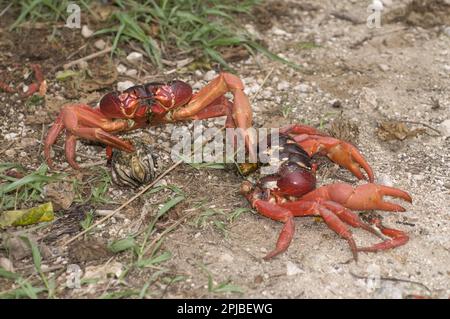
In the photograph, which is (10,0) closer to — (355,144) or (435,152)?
(355,144)

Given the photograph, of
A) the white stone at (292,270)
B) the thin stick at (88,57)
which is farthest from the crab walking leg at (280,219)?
the thin stick at (88,57)

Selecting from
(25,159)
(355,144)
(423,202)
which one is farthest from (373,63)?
(25,159)

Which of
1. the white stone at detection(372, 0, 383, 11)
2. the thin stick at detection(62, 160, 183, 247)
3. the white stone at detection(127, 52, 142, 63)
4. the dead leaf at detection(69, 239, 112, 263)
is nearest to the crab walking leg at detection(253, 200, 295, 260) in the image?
the thin stick at detection(62, 160, 183, 247)

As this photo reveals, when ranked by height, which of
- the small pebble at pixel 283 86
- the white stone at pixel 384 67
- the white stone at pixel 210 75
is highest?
the white stone at pixel 210 75

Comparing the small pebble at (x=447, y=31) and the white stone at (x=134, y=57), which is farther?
the small pebble at (x=447, y=31)

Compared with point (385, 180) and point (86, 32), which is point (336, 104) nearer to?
point (385, 180)

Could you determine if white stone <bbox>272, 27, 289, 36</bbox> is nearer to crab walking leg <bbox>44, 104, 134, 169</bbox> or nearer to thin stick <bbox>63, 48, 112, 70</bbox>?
thin stick <bbox>63, 48, 112, 70</bbox>

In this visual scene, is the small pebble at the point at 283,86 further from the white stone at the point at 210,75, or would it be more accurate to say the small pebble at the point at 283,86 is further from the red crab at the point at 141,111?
the red crab at the point at 141,111
